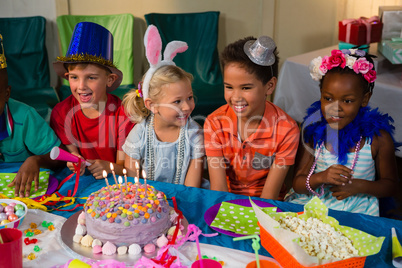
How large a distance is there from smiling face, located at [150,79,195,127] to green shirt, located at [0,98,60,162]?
0.49 m

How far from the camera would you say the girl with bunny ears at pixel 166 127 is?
181 centimetres

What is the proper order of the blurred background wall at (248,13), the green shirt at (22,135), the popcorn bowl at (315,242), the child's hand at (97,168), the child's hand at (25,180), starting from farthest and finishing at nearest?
the blurred background wall at (248,13)
the green shirt at (22,135)
the child's hand at (97,168)
the child's hand at (25,180)
the popcorn bowl at (315,242)

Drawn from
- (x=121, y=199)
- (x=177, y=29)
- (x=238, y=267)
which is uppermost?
(x=177, y=29)

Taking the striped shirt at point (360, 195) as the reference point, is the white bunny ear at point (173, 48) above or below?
above

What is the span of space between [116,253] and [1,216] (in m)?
0.36

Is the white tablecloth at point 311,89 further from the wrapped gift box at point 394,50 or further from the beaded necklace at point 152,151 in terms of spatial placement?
the beaded necklace at point 152,151

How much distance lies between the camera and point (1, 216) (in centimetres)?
125

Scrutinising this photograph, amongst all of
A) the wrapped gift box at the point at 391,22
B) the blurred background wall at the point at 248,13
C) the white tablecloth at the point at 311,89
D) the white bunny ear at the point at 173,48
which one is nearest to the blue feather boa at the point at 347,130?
the white bunny ear at the point at 173,48

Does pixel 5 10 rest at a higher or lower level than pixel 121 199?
higher

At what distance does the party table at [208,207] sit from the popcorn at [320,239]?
95 millimetres

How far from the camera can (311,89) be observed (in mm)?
2982

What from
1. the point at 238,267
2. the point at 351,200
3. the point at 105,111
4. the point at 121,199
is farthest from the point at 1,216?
the point at 351,200

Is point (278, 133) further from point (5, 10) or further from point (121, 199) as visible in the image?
point (5, 10)

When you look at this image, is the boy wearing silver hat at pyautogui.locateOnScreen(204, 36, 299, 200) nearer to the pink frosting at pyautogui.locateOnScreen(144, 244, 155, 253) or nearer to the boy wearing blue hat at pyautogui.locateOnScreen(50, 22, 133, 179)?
the boy wearing blue hat at pyautogui.locateOnScreen(50, 22, 133, 179)
